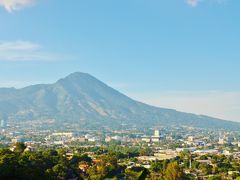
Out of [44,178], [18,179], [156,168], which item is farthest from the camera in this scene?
[156,168]

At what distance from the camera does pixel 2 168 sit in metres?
23.5

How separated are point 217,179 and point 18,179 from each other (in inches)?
804

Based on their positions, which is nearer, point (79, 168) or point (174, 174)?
point (174, 174)

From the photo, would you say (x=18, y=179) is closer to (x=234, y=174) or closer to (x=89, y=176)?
(x=89, y=176)

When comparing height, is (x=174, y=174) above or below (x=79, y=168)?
above

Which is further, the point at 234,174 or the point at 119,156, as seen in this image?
the point at 119,156

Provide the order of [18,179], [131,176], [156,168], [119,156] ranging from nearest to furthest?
1. [18,179]
2. [131,176]
3. [156,168]
4. [119,156]

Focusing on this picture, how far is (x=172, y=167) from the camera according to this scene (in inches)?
1473

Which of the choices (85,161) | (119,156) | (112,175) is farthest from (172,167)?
(119,156)

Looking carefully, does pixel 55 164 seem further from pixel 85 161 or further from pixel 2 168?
pixel 2 168

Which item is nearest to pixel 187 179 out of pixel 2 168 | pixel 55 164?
pixel 55 164

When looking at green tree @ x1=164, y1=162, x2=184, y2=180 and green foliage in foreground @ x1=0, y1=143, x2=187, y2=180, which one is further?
green tree @ x1=164, y1=162, x2=184, y2=180

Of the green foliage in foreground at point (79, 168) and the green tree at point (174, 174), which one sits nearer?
the green foliage in foreground at point (79, 168)

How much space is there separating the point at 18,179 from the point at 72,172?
51.6ft
